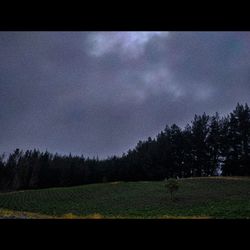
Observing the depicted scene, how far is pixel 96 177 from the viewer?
198 ft

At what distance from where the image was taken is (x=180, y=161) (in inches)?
2298

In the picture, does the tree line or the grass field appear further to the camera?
the tree line

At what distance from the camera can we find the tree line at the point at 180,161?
54.0 m

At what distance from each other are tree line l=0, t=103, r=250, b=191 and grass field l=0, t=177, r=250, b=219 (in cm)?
1337

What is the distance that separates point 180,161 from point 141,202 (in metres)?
30.4

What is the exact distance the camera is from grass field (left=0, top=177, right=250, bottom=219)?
2270 centimetres

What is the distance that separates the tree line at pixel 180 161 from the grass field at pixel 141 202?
13371 mm

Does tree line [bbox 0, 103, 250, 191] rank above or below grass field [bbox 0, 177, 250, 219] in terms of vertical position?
above
